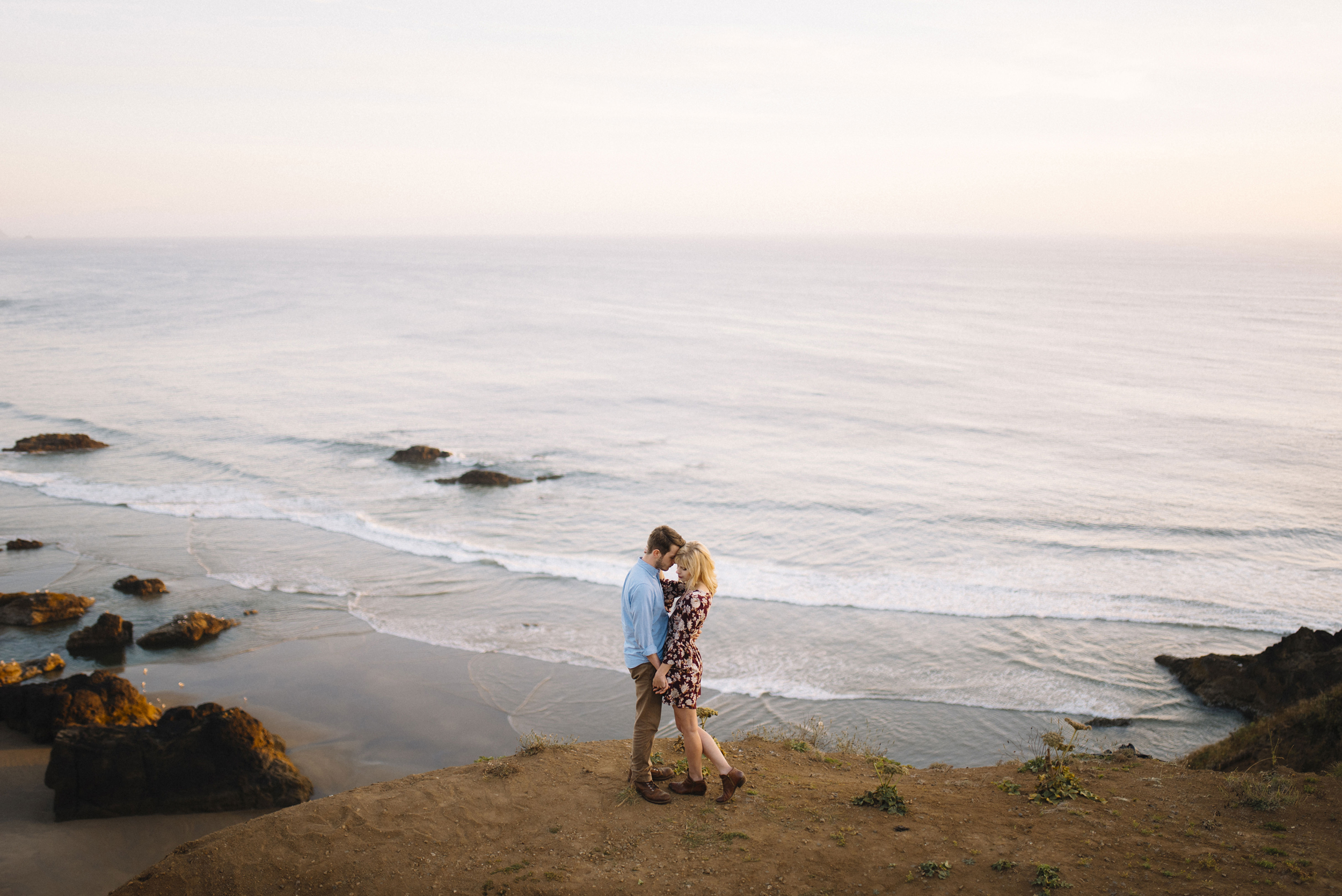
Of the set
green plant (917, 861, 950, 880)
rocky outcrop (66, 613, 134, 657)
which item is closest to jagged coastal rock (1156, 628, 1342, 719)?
green plant (917, 861, 950, 880)

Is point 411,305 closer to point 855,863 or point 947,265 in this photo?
point 855,863

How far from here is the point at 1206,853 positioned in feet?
18.4

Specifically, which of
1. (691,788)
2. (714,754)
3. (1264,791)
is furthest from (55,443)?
(1264,791)

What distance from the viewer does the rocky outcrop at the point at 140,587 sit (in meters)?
15.8

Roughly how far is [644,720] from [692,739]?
413 mm

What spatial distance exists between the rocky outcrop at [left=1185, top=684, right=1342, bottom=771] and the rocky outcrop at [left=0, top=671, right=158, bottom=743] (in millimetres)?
12621

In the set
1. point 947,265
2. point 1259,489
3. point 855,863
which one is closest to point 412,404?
point 1259,489

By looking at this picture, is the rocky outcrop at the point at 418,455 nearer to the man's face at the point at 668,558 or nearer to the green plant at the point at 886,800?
the green plant at the point at 886,800

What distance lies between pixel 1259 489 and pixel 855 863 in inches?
981

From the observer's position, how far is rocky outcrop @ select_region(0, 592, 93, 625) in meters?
14.4

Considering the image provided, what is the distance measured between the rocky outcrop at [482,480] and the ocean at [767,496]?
49cm

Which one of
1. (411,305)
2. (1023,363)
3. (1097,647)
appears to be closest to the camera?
(1097,647)

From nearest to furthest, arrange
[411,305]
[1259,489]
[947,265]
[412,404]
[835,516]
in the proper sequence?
[835,516], [1259,489], [412,404], [411,305], [947,265]

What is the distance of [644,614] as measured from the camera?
231 inches
